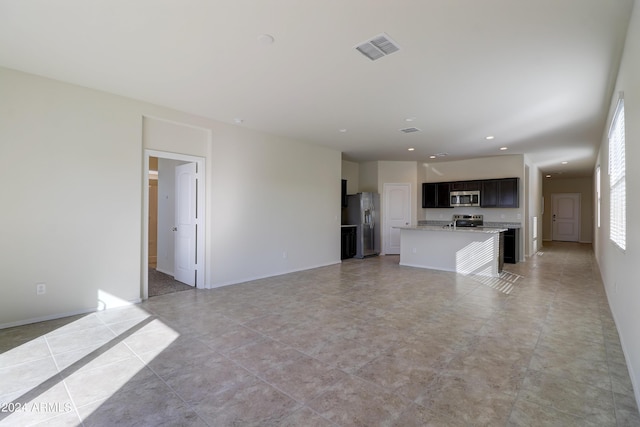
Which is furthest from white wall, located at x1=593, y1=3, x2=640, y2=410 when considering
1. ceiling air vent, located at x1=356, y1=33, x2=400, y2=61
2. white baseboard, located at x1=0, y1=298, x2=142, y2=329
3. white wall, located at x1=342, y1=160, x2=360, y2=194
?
white wall, located at x1=342, y1=160, x2=360, y2=194

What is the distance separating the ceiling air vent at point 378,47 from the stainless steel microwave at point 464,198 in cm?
649

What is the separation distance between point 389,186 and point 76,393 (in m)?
8.12

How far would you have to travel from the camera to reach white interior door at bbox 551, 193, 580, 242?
12.7 m

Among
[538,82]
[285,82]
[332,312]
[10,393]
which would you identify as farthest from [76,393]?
[538,82]

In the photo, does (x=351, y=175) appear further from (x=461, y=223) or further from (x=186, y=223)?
(x=186, y=223)

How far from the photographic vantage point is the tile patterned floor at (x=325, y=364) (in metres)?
1.93

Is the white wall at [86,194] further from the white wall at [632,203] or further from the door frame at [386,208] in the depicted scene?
the white wall at [632,203]

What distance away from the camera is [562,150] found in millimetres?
7258

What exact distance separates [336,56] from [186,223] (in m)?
3.76

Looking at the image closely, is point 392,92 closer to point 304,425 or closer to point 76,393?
point 304,425

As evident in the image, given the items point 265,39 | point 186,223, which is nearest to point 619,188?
point 265,39

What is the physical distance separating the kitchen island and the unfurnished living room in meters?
0.04

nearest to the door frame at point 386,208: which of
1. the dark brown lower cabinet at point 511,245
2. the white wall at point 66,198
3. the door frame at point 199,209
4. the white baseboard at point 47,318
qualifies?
the dark brown lower cabinet at point 511,245

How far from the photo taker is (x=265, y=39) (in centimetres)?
269
